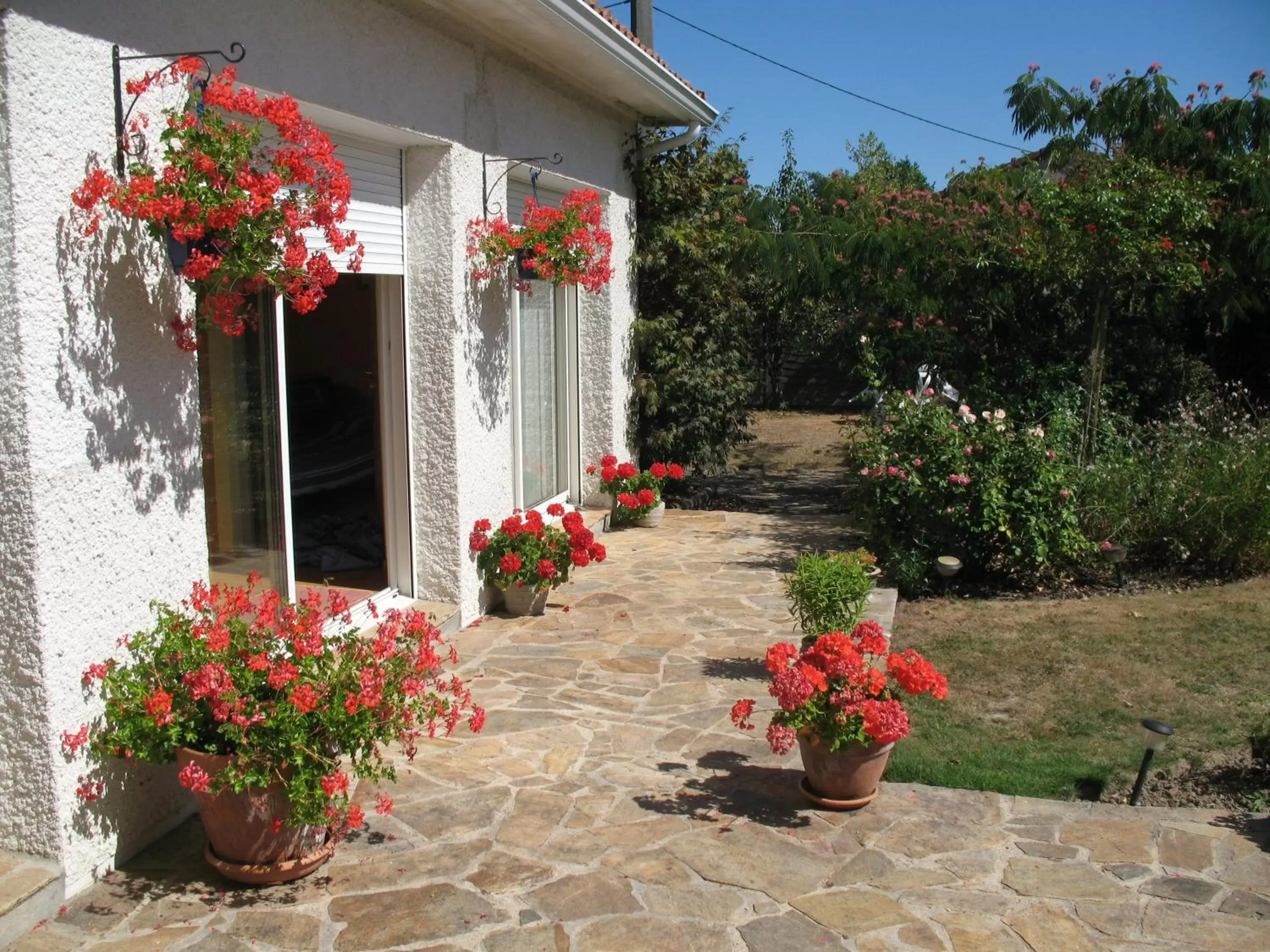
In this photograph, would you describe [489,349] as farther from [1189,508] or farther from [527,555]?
[1189,508]

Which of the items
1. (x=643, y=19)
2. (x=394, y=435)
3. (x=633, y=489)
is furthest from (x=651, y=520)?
(x=643, y=19)

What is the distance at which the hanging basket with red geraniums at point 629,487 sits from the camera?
10.7m

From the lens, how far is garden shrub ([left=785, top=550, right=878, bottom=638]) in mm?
6148

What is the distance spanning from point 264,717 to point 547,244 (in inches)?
192

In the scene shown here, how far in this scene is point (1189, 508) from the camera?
905cm

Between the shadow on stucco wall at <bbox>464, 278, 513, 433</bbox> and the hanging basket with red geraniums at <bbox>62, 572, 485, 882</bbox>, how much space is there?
339 cm

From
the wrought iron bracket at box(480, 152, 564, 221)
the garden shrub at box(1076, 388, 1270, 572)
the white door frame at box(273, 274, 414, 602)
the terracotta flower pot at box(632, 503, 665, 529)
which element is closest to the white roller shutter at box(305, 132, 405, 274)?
the white door frame at box(273, 274, 414, 602)

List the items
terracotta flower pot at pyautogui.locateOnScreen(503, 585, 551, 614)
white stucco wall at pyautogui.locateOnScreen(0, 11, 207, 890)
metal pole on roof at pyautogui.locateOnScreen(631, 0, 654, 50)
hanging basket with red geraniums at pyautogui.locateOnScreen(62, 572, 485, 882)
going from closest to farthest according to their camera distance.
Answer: white stucco wall at pyautogui.locateOnScreen(0, 11, 207, 890)
hanging basket with red geraniums at pyautogui.locateOnScreen(62, 572, 485, 882)
terracotta flower pot at pyautogui.locateOnScreen(503, 585, 551, 614)
metal pole on roof at pyautogui.locateOnScreen(631, 0, 654, 50)

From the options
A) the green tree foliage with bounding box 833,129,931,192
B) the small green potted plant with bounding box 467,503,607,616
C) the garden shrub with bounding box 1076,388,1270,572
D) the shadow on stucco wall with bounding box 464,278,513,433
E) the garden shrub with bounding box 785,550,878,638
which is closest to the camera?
the garden shrub with bounding box 785,550,878,638

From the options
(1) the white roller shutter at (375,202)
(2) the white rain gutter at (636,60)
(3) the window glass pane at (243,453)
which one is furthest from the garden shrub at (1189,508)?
(3) the window glass pane at (243,453)

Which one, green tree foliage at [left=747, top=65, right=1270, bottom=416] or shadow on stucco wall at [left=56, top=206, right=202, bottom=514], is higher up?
green tree foliage at [left=747, top=65, right=1270, bottom=416]

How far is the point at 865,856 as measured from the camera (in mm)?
4523

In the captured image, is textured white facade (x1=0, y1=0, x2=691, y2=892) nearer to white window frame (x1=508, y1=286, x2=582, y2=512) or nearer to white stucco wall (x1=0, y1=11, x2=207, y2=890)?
white stucco wall (x1=0, y1=11, x2=207, y2=890)

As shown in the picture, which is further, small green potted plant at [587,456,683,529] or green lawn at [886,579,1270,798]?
small green potted plant at [587,456,683,529]
